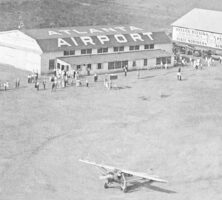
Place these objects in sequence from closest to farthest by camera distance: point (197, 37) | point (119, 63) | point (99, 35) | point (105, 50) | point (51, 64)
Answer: point (51, 64)
point (119, 63)
point (105, 50)
point (99, 35)
point (197, 37)

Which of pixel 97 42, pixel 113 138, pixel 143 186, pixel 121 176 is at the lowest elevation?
pixel 143 186

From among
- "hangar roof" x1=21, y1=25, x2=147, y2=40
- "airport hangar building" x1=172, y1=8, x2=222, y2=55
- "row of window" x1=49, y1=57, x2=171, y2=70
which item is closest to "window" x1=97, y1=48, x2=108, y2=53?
"hangar roof" x1=21, y1=25, x2=147, y2=40

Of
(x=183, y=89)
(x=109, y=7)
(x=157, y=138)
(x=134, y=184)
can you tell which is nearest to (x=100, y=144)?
(x=157, y=138)

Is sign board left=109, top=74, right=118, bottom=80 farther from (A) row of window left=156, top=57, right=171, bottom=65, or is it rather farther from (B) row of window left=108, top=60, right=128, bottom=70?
(A) row of window left=156, top=57, right=171, bottom=65

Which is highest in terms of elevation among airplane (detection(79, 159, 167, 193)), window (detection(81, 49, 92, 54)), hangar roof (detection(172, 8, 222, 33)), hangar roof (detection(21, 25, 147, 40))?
hangar roof (detection(172, 8, 222, 33))

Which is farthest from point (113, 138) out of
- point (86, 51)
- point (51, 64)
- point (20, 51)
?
point (20, 51)

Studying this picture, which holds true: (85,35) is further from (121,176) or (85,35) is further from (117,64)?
(121,176)

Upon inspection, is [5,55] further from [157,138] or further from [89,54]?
[157,138]

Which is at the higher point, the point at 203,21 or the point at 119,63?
the point at 203,21
